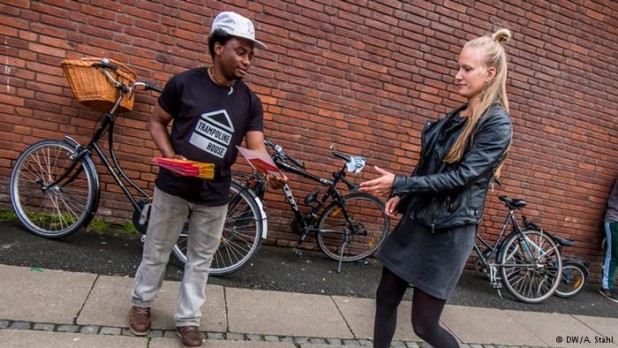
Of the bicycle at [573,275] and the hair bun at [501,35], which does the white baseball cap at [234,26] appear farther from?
the bicycle at [573,275]

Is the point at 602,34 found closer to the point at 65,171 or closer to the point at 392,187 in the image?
the point at 392,187

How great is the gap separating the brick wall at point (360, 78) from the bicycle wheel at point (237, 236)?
2.08ft

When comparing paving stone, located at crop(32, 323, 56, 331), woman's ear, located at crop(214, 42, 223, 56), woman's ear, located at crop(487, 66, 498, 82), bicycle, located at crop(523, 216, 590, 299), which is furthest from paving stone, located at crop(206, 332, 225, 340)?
bicycle, located at crop(523, 216, 590, 299)

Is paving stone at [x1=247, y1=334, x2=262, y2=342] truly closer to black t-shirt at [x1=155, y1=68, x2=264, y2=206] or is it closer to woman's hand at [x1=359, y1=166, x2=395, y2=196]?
black t-shirt at [x1=155, y1=68, x2=264, y2=206]

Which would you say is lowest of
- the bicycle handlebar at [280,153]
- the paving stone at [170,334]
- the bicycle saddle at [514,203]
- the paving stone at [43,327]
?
the paving stone at [43,327]

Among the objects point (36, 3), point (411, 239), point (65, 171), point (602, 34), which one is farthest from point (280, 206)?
point (602, 34)


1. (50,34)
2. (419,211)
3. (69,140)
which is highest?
(50,34)

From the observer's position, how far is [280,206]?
469 centimetres

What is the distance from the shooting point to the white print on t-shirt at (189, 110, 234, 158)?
7.89 ft

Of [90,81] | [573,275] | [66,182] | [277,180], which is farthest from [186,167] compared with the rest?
[573,275]

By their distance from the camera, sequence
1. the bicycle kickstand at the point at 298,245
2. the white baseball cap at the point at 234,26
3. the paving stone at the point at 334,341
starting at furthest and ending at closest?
the bicycle kickstand at the point at 298,245, the paving stone at the point at 334,341, the white baseball cap at the point at 234,26

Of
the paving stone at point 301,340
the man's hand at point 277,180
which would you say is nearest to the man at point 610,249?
the paving stone at point 301,340

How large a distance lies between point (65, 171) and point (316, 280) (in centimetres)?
250

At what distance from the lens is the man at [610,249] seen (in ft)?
17.9
